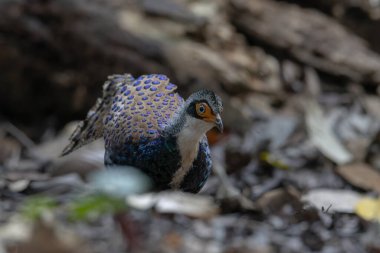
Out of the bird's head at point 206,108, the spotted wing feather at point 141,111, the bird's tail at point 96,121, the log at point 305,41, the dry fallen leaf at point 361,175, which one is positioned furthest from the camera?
the log at point 305,41

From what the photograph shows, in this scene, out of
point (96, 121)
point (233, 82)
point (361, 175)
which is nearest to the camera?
point (96, 121)

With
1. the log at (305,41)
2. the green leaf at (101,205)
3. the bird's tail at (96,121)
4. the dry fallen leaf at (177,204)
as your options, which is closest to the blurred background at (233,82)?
the log at (305,41)

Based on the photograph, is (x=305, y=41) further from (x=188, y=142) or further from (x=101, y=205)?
(x=101, y=205)

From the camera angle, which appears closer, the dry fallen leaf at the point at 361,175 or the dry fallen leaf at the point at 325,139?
the dry fallen leaf at the point at 361,175

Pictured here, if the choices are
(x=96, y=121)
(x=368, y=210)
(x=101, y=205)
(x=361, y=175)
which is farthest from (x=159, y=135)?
(x=361, y=175)

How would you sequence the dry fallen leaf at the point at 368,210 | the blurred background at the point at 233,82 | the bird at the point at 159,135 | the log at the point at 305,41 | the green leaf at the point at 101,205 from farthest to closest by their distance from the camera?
the log at the point at 305,41 < the blurred background at the point at 233,82 < the dry fallen leaf at the point at 368,210 < the bird at the point at 159,135 < the green leaf at the point at 101,205

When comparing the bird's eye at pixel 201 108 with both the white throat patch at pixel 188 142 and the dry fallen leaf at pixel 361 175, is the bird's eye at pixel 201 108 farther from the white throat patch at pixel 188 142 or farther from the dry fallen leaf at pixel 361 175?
the dry fallen leaf at pixel 361 175

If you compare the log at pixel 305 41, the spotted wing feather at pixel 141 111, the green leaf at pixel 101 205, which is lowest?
the green leaf at pixel 101 205

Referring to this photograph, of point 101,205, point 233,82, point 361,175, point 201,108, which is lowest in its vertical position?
point 361,175
